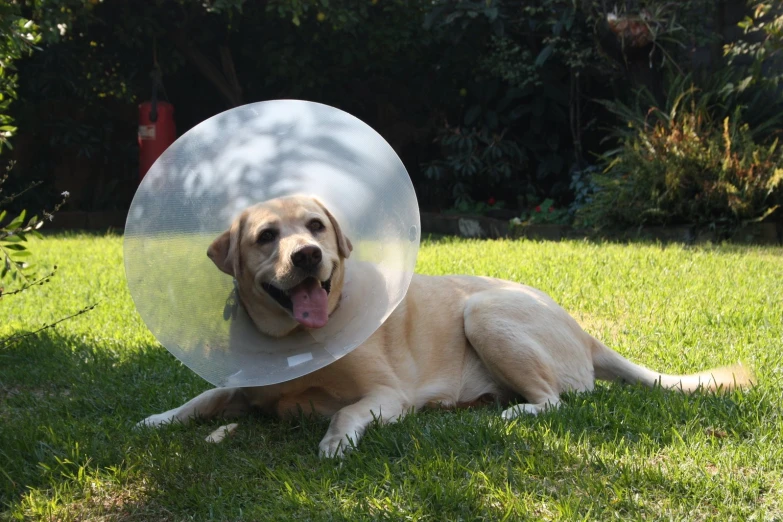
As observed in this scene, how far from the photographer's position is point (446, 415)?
3334 millimetres

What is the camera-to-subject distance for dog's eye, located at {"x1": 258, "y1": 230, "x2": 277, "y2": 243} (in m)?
3.12

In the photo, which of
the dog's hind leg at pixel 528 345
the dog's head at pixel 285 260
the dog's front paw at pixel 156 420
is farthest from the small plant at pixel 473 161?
the dog's front paw at pixel 156 420

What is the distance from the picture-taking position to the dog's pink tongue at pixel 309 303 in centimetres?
308

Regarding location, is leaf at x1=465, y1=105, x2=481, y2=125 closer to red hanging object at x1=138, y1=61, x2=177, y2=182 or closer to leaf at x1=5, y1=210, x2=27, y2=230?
red hanging object at x1=138, y1=61, x2=177, y2=182

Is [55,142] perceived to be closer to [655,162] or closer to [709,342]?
[655,162]

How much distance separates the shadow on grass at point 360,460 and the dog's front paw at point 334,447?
51 millimetres

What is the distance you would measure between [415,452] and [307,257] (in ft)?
2.64

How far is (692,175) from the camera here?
820cm

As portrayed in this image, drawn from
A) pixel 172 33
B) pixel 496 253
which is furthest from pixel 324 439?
pixel 172 33

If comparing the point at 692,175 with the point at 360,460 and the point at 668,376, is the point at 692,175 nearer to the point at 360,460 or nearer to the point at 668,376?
the point at 668,376

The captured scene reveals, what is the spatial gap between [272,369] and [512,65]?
804 centimetres

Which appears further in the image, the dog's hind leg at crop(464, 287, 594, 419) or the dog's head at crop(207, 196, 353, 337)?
the dog's hind leg at crop(464, 287, 594, 419)

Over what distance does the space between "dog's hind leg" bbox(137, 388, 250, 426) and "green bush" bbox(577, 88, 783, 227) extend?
19.2 feet

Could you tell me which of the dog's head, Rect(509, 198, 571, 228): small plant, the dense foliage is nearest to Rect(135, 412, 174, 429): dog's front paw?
the dog's head
